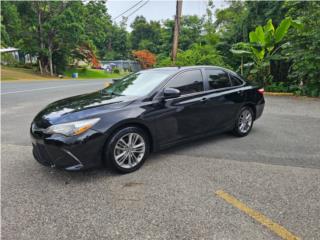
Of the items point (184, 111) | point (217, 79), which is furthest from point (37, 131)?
point (217, 79)

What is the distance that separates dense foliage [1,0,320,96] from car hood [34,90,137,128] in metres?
8.92

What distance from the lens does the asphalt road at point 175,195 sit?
2348 mm

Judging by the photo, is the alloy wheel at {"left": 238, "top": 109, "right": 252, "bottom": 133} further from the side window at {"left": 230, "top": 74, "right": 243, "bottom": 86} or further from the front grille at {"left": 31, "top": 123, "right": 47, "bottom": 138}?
the front grille at {"left": 31, "top": 123, "right": 47, "bottom": 138}

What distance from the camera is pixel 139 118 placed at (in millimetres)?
3490

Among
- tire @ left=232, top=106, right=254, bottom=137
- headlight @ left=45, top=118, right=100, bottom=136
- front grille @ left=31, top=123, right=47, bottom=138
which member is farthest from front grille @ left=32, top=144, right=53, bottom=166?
tire @ left=232, top=106, right=254, bottom=137

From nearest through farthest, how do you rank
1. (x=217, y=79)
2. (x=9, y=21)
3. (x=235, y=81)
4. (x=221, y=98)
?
(x=221, y=98) → (x=217, y=79) → (x=235, y=81) → (x=9, y=21)

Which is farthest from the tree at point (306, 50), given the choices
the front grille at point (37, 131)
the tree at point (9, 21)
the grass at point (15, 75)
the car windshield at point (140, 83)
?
the tree at point (9, 21)

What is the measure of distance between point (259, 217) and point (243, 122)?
2905 millimetres

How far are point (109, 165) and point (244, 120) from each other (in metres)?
3.16

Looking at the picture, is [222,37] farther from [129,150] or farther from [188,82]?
[129,150]

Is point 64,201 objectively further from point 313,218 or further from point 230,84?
point 230,84

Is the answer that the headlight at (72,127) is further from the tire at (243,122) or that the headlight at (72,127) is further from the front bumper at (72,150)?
the tire at (243,122)

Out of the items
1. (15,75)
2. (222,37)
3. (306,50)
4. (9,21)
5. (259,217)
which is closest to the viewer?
(259,217)

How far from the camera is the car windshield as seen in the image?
12.9 ft
